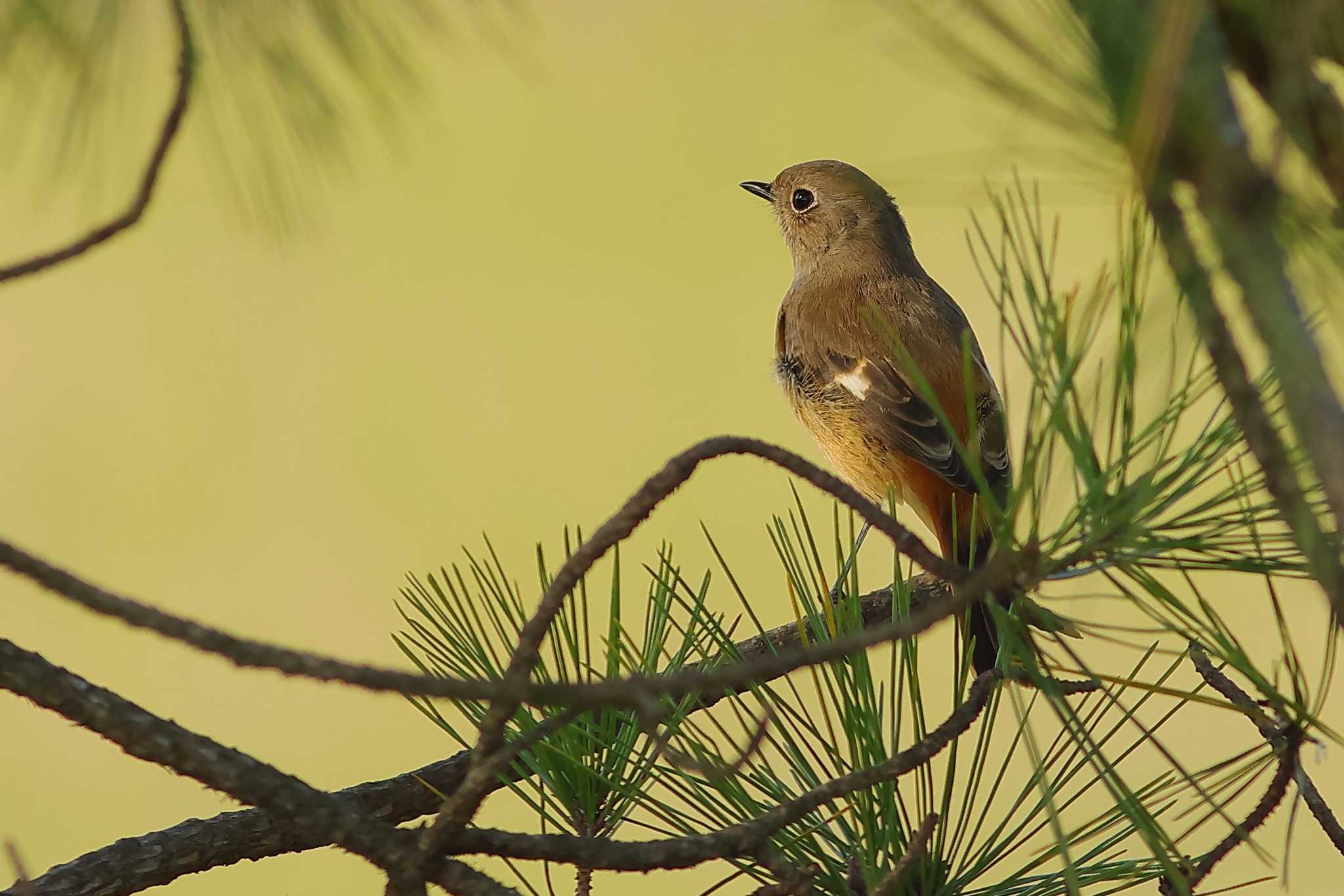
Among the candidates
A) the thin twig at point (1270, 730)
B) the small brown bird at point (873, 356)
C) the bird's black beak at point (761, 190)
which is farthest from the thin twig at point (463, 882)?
the bird's black beak at point (761, 190)

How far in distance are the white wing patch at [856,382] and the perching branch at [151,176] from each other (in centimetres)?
208

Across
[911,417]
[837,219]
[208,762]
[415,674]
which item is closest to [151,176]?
[208,762]

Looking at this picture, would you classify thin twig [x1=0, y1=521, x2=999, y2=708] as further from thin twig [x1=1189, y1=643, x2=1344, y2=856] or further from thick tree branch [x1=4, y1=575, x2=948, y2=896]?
thin twig [x1=1189, y1=643, x2=1344, y2=856]

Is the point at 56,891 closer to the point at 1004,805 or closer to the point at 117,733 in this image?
the point at 117,733

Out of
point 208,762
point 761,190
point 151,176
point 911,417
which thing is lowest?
point 208,762

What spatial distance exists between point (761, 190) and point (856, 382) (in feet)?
3.70

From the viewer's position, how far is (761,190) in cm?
405

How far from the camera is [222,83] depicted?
1.21 m

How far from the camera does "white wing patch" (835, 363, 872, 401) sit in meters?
3.06

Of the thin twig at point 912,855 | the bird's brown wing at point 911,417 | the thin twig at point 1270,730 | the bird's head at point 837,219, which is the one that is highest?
the bird's head at point 837,219

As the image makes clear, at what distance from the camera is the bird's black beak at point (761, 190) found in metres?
4.01

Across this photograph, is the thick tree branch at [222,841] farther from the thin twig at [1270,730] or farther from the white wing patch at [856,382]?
the white wing patch at [856,382]

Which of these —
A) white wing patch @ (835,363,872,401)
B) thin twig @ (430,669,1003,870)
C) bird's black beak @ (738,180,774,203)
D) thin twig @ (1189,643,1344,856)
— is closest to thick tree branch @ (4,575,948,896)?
thin twig @ (430,669,1003,870)

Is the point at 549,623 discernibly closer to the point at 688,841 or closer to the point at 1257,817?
the point at 688,841
